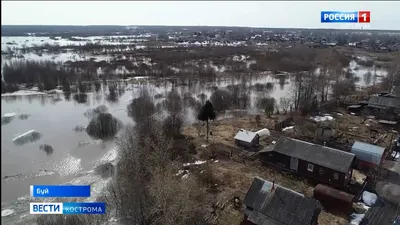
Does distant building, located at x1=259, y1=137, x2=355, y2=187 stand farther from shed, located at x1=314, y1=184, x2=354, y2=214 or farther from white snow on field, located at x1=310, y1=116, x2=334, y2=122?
white snow on field, located at x1=310, y1=116, x2=334, y2=122

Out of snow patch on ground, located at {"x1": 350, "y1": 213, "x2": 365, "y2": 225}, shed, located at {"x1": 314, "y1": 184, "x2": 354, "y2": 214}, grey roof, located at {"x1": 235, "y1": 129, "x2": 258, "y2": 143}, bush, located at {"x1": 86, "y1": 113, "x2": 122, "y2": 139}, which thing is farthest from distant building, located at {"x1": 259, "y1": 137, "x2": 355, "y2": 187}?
bush, located at {"x1": 86, "y1": 113, "x2": 122, "y2": 139}

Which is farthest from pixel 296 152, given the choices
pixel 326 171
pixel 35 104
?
pixel 35 104

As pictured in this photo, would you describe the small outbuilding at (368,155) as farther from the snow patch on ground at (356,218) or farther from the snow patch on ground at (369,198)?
the snow patch on ground at (356,218)

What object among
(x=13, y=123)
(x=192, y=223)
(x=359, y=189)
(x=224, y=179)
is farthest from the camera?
(x=13, y=123)

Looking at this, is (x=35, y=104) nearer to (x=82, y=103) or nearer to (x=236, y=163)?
(x=82, y=103)
